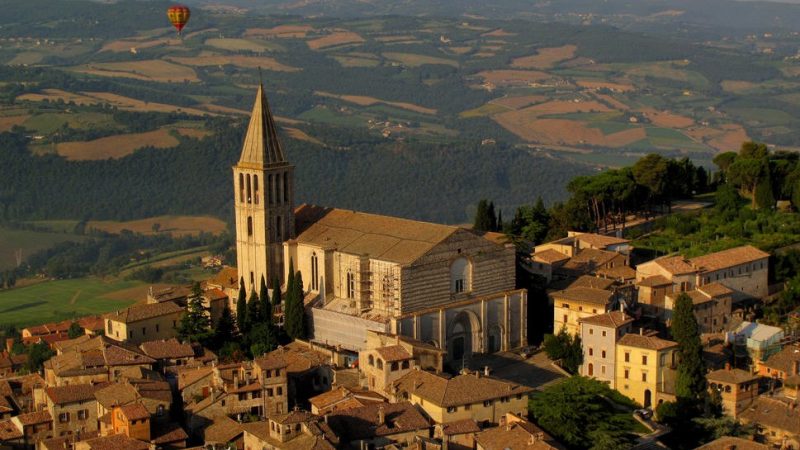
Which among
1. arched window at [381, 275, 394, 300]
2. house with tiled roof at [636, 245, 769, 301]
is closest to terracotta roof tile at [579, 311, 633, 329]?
house with tiled roof at [636, 245, 769, 301]

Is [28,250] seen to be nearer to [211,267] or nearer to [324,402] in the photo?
[211,267]

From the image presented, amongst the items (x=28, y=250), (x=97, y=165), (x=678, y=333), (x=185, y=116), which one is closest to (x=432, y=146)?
(x=185, y=116)

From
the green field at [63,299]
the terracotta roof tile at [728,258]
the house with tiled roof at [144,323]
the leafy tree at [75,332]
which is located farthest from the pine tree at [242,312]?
the green field at [63,299]

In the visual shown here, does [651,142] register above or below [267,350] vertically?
below

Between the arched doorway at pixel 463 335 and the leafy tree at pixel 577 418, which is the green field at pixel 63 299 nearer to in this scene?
the arched doorway at pixel 463 335

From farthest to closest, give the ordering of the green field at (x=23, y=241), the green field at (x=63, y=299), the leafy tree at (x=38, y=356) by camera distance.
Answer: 1. the green field at (x=23, y=241)
2. the green field at (x=63, y=299)
3. the leafy tree at (x=38, y=356)

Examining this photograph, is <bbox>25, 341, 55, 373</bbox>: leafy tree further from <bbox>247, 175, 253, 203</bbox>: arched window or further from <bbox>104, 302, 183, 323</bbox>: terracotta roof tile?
<bbox>247, 175, 253, 203</bbox>: arched window
